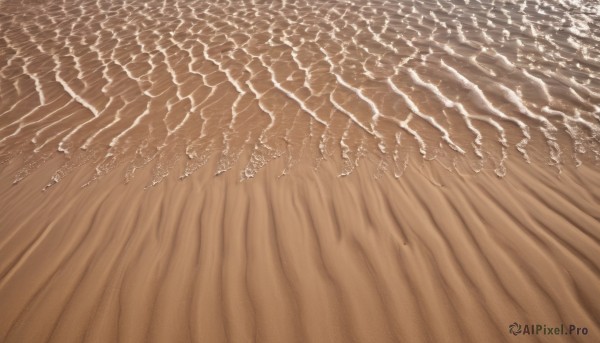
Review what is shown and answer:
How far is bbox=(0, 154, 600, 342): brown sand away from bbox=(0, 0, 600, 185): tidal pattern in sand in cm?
29

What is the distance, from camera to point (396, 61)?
444 centimetres

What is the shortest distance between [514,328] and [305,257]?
119cm

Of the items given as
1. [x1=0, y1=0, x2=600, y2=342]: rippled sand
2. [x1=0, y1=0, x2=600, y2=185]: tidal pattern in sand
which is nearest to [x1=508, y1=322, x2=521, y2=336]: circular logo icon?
[x1=0, y1=0, x2=600, y2=342]: rippled sand

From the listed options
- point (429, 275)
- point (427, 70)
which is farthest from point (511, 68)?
point (429, 275)

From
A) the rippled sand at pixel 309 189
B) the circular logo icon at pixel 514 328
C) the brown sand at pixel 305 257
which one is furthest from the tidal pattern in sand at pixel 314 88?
the circular logo icon at pixel 514 328

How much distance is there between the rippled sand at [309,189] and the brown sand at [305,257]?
0.5 inches

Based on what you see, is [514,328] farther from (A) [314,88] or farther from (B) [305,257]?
(A) [314,88]

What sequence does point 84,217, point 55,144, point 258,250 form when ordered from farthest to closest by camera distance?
point 55,144, point 84,217, point 258,250

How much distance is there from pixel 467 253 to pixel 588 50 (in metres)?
4.16

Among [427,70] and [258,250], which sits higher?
[427,70]

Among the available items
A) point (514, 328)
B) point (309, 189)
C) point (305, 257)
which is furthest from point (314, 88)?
point (514, 328)

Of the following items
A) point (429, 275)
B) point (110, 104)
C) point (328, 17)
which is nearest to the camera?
A: point (429, 275)

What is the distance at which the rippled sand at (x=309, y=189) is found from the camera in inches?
73.9

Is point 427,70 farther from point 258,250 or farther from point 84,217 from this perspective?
point 84,217
